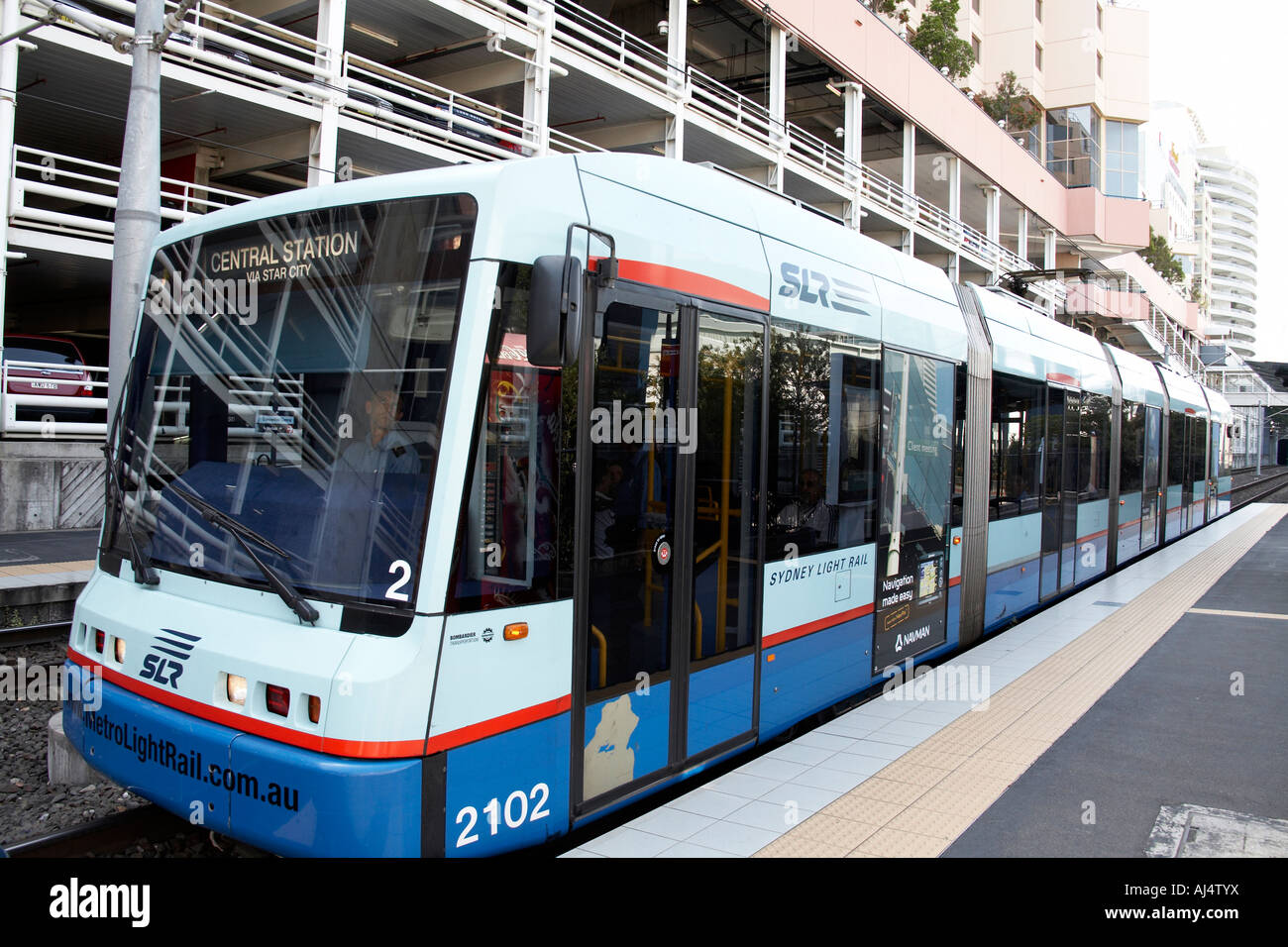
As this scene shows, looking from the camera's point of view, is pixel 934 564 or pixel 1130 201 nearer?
pixel 934 564

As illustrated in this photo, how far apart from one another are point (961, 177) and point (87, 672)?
37.9 metres

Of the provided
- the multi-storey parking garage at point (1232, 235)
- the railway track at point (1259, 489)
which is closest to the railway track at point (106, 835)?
the railway track at point (1259, 489)

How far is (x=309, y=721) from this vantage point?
11.8ft

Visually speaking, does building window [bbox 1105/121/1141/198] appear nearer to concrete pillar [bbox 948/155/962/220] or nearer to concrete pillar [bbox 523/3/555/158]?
concrete pillar [bbox 948/155/962/220]

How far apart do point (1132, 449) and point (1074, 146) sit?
36906 millimetres

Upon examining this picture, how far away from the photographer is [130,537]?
179 inches

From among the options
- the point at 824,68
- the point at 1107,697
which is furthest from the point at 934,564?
the point at 824,68

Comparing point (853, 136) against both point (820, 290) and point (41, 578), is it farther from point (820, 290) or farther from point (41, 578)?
point (41, 578)

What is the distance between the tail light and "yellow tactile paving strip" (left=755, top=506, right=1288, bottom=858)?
2.15 metres

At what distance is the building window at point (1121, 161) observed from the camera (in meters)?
47.7

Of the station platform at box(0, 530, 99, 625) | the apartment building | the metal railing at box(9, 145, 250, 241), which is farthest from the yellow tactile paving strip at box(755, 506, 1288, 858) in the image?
the metal railing at box(9, 145, 250, 241)
